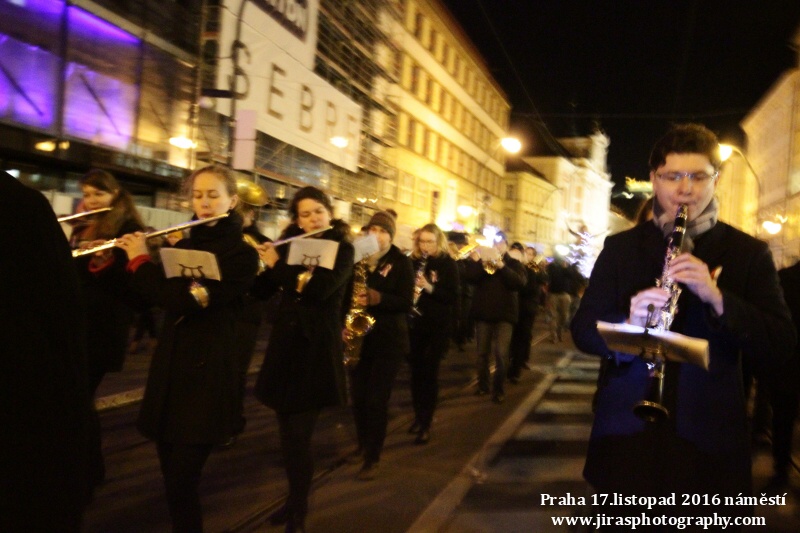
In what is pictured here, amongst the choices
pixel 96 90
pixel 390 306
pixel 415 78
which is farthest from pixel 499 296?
pixel 415 78

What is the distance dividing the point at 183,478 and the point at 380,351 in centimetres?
228

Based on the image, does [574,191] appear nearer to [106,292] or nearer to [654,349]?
[106,292]

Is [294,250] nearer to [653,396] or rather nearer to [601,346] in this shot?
[601,346]

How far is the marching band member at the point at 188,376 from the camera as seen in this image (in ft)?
10.7

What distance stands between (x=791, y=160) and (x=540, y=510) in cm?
4307

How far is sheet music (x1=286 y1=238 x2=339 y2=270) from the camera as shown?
4023mm

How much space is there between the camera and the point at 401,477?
5484 millimetres

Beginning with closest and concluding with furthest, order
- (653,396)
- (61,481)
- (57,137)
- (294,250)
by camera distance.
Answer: (61,481)
(653,396)
(294,250)
(57,137)

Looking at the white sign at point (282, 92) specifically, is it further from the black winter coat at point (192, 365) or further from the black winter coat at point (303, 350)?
the black winter coat at point (192, 365)

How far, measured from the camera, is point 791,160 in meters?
41.2

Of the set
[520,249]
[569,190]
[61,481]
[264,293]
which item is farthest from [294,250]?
[569,190]

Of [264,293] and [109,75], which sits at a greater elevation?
[109,75]

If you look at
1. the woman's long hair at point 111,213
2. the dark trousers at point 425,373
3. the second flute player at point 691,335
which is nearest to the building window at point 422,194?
the dark trousers at point 425,373

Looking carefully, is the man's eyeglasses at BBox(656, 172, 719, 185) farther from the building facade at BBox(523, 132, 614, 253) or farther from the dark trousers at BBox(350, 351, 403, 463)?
the building facade at BBox(523, 132, 614, 253)
